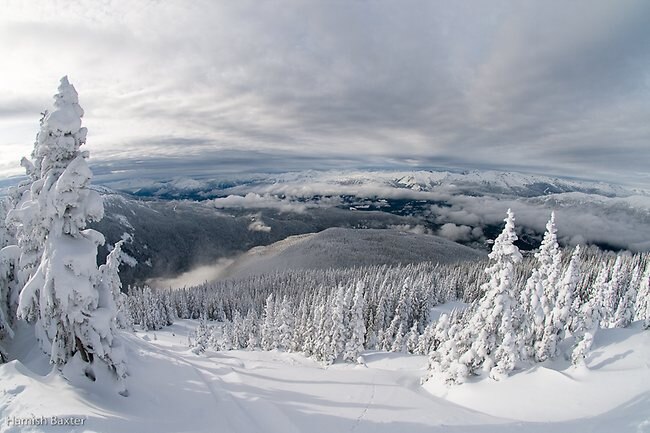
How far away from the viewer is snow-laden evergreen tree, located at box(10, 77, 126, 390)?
13352 mm

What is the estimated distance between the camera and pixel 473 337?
23.0 metres

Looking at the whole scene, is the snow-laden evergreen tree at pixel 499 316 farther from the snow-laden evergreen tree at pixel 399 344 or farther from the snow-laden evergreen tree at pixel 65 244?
the snow-laden evergreen tree at pixel 399 344

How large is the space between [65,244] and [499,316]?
79.2ft

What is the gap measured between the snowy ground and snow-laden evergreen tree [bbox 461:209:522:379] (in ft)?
4.28

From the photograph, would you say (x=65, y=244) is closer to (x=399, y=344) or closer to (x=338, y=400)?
(x=338, y=400)

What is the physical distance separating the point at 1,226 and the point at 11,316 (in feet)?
25.2

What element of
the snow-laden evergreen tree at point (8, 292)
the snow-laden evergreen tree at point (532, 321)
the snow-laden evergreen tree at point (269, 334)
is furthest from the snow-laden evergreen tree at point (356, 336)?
the snow-laden evergreen tree at point (8, 292)

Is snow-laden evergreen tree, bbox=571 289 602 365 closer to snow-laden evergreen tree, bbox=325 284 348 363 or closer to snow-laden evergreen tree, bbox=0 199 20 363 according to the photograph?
snow-laden evergreen tree, bbox=325 284 348 363

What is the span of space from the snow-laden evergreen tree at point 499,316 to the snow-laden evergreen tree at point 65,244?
21312mm

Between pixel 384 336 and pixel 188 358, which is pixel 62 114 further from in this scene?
pixel 384 336

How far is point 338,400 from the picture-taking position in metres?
21.5

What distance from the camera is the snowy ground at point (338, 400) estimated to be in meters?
13.0

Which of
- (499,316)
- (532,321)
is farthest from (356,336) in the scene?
(532,321)

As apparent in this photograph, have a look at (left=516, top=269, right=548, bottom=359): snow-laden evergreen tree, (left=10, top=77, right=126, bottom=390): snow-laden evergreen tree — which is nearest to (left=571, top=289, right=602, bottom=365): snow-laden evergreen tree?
(left=516, top=269, right=548, bottom=359): snow-laden evergreen tree
